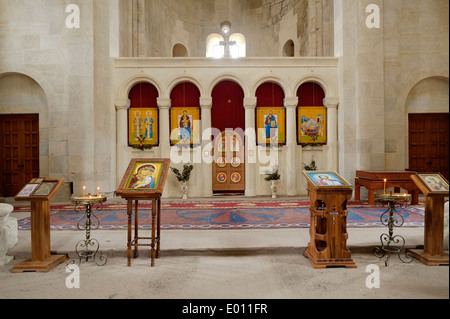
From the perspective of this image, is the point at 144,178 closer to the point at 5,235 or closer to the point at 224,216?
the point at 5,235

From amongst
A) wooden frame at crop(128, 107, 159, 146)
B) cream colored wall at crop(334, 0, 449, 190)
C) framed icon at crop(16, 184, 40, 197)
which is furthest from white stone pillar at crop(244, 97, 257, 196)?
framed icon at crop(16, 184, 40, 197)

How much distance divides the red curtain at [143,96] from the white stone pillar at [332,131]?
5.75 meters

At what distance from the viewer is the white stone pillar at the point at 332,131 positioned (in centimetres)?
1023

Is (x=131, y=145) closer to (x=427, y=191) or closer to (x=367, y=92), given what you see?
(x=367, y=92)

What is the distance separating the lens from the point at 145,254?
4730mm

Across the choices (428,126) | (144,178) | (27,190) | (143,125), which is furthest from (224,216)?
(428,126)

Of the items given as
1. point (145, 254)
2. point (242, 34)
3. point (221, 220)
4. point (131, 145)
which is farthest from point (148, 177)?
point (242, 34)

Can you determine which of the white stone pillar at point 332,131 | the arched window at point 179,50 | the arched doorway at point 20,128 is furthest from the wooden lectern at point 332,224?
the arched window at point 179,50

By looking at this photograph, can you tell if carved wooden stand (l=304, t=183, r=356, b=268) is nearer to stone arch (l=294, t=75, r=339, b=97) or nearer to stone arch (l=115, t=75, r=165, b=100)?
stone arch (l=294, t=75, r=339, b=97)

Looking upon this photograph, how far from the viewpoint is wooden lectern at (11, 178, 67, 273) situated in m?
4.14

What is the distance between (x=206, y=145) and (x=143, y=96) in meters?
2.69

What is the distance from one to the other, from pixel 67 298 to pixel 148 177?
1.75 m

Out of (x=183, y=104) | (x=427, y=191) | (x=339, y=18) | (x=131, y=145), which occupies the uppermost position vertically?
(x=339, y=18)

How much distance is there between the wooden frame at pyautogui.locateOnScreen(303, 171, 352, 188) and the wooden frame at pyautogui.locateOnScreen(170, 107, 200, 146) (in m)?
6.14
